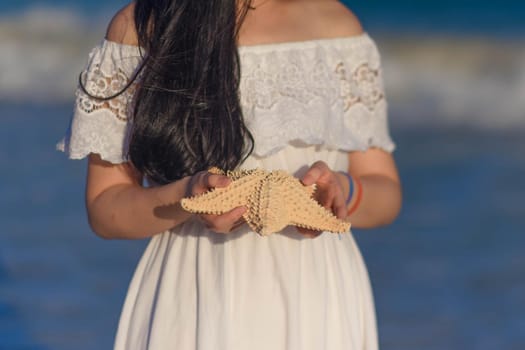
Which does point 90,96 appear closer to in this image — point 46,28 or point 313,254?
point 313,254

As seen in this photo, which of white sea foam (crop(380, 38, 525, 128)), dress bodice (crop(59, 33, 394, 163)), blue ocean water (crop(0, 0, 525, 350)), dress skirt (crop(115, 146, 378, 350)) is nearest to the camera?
dress skirt (crop(115, 146, 378, 350))

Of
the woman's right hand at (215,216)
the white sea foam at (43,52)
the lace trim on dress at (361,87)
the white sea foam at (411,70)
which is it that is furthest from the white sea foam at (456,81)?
the woman's right hand at (215,216)

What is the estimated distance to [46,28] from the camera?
1292 cm

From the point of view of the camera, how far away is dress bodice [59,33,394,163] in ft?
7.16

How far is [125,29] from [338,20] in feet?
1.54

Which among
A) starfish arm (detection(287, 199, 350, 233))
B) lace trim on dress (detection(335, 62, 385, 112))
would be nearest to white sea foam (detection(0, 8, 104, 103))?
lace trim on dress (detection(335, 62, 385, 112))

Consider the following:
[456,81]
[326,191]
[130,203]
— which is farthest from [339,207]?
[456,81]

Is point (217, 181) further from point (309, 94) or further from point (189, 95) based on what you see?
point (309, 94)

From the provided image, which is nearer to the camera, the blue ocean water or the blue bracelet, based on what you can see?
the blue bracelet

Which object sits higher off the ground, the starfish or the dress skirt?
the starfish

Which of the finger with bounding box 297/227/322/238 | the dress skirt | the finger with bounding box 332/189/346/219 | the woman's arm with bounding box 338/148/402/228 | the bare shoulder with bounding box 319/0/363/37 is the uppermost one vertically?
the bare shoulder with bounding box 319/0/363/37

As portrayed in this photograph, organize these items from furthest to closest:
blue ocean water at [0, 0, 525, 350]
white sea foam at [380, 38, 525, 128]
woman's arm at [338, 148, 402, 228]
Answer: white sea foam at [380, 38, 525, 128] < blue ocean water at [0, 0, 525, 350] < woman's arm at [338, 148, 402, 228]

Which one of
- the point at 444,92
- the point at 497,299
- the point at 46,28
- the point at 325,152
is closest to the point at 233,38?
the point at 325,152

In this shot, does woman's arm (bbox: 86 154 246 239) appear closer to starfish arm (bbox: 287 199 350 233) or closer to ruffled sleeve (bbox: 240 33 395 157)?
starfish arm (bbox: 287 199 350 233)
